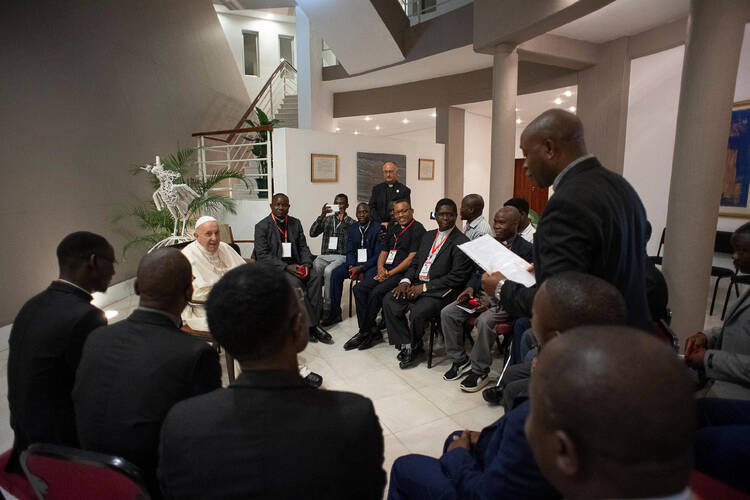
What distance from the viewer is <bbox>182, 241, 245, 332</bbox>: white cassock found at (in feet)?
10.1

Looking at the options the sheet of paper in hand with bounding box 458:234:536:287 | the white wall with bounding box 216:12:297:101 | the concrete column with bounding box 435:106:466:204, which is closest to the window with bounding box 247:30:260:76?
the white wall with bounding box 216:12:297:101

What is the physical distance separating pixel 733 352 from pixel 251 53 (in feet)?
45.6

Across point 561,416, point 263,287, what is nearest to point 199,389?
point 263,287

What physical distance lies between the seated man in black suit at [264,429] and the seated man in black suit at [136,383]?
36 centimetres

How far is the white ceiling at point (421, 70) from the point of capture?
277 inches

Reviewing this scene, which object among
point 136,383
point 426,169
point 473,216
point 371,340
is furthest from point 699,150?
point 426,169

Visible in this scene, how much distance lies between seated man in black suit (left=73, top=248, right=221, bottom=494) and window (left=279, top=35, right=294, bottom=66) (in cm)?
1353

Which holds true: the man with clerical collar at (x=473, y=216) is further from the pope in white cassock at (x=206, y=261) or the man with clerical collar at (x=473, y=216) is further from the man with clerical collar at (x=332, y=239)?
the pope in white cassock at (x=206, y=261)

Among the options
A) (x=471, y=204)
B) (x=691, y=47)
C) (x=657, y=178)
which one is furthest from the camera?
(x=657, y=178)

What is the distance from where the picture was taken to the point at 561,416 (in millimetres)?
596

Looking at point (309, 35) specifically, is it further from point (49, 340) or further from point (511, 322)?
point (49, 340)

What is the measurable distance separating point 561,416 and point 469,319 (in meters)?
2.78

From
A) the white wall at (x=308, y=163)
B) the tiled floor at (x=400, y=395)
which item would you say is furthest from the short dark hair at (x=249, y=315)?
the white wall at (x=308, y=163)

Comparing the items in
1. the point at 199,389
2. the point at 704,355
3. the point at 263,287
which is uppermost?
the point at 263,287
